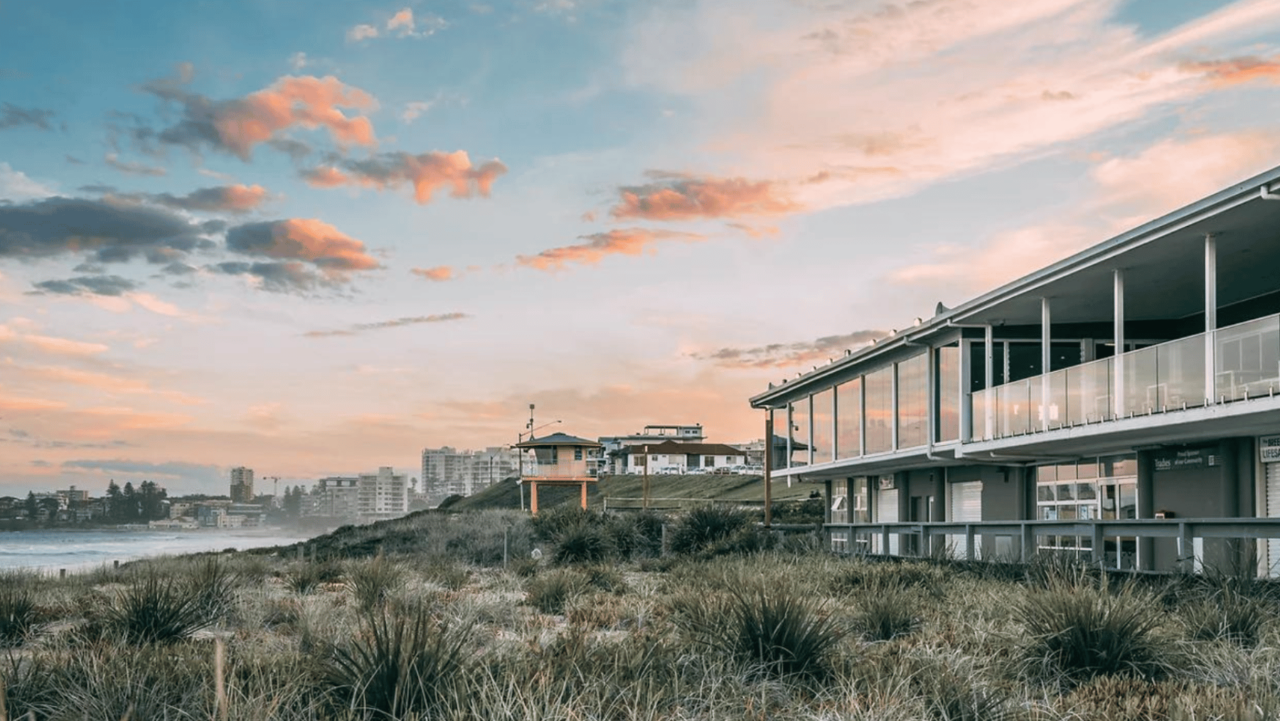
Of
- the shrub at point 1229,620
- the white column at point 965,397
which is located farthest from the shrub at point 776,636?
the white column at point 965,397

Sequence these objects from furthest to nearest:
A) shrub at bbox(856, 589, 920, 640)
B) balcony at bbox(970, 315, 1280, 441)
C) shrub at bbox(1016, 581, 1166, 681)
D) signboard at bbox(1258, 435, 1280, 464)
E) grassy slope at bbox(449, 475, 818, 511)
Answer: grassy slope at bbox(449, 475, 818, 511)
signboard at bbox(1258, 435, 1280, 464)
balcony at bbox(970, 315, 1280, 441)
shrub at bbox(856, 589, 920, 640)
shrub at bbox(1016, 581, 1166, 681)

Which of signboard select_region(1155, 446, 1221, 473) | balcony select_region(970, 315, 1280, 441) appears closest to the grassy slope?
balcony select_region(970, 315, 1280, 441)

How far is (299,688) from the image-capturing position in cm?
643

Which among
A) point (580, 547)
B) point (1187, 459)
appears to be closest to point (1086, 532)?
point (1187, 459)

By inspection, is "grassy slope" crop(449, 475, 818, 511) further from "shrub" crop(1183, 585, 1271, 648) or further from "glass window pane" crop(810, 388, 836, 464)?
"shrub" crop(1183, 585, 1271, 648)

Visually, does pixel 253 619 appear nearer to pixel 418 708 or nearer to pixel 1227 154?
pixel 418 708

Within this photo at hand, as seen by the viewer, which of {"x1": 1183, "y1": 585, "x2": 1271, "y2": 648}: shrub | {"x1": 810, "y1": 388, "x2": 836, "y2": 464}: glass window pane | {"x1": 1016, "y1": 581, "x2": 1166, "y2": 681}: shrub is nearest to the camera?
{"x1": 1016, "y1": 581, "x2": 1166, "y2": 681}: shrub

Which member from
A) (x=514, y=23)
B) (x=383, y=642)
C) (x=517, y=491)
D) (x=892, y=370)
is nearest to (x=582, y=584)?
(x=383, y=642)

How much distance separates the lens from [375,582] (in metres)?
13.3

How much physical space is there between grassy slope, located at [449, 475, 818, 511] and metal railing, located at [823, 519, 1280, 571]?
134 feet

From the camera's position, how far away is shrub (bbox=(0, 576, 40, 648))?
1038 cm

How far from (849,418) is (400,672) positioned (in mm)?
26875

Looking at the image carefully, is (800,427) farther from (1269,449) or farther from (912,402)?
(1269,449)

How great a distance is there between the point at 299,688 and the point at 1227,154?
56.3ft
